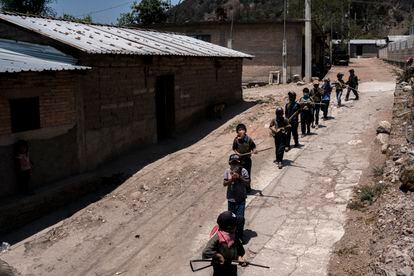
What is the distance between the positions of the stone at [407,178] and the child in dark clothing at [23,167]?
6.64 meters

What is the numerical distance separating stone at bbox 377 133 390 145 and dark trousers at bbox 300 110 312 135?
6.25ft

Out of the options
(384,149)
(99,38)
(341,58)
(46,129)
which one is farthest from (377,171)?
(341,58)

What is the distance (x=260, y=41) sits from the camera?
24.9 meters

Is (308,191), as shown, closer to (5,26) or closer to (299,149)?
(299,149)

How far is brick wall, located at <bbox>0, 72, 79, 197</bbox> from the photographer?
29.1 feet

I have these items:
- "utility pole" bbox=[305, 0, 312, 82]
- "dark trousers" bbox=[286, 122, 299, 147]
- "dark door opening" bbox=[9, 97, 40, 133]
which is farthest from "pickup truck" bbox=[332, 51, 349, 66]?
"dark door opening" bbox=[9, 97, 40, 133]

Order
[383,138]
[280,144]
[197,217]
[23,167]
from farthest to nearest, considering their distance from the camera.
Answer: [383,138] < [280,144] < [23,167] < [197,217]

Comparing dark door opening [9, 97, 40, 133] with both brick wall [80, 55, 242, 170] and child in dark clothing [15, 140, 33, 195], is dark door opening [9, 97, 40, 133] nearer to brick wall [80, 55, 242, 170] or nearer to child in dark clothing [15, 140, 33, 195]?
child in dark clothing [15, 140, 33, 195]

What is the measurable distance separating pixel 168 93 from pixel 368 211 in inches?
312

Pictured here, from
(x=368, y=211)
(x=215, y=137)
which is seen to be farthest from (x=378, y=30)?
(x=368, y=211)

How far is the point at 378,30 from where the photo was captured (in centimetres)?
8481

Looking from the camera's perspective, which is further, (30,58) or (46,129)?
(46,129)

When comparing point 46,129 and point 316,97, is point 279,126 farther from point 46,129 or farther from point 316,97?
point 46,129

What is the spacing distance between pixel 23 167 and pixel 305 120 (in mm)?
7451
